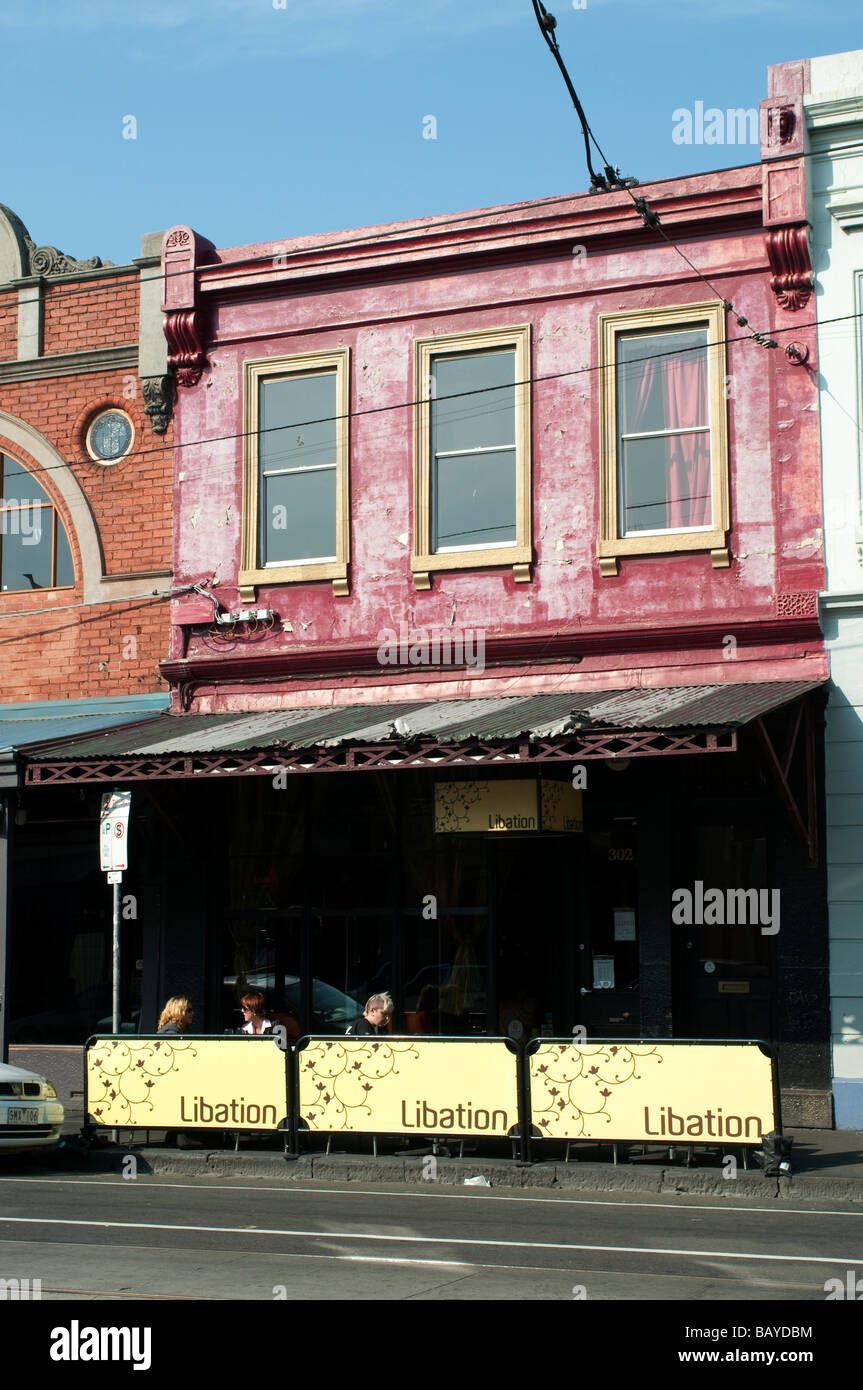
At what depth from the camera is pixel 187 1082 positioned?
13.5m

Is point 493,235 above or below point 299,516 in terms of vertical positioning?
above

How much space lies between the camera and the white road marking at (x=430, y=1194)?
1105cm

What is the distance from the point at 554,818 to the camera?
15.1 m

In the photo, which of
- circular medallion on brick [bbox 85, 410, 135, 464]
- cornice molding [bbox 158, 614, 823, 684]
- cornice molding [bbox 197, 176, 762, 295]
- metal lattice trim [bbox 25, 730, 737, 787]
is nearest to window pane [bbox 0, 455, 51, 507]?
circular medallion on brick [bbox 85, 410, 135, 464]

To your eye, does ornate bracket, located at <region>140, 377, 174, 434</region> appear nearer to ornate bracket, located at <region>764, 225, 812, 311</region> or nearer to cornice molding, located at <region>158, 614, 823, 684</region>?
cornice molding, located at <region>158, 614, 823, 684</region>

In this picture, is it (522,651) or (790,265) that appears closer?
(790,265)

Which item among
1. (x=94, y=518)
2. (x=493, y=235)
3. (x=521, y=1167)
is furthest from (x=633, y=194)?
(x=521, y=1167)

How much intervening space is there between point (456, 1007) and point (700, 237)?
823cm

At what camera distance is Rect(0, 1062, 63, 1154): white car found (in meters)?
13.2

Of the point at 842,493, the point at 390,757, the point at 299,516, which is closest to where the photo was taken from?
the point at 390,757

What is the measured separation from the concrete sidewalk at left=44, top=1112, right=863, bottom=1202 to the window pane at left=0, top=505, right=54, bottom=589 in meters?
7.66

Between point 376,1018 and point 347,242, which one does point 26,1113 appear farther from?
point 347,242

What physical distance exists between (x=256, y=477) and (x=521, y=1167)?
864 centimetres
